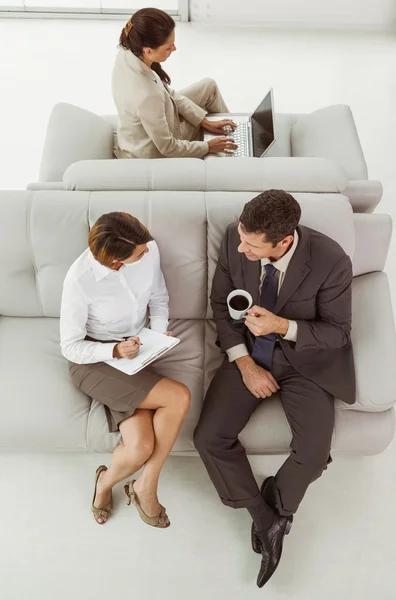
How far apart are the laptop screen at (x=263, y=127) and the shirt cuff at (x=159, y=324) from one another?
112cm

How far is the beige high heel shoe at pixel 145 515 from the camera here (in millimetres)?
2207

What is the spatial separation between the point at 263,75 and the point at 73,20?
5.44 feet

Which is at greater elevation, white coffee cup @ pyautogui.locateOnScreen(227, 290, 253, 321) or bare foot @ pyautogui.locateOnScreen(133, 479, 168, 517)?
white coffee cup @ pyautogui.locateOnScreen(227, 290, 253, 321)

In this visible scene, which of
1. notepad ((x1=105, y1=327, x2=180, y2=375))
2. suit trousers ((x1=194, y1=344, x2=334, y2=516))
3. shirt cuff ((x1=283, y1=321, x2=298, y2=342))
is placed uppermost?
shirt cuff ((x1=283, y1=321, x2=298, y2=342))

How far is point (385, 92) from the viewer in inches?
159

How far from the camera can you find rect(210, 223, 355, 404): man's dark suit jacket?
77.5 inches

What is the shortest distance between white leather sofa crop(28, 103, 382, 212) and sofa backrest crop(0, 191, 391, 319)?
0.30 ft

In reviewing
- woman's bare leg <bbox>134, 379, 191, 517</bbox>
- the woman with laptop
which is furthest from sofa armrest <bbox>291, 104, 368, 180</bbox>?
woman's bare leg <bbox>134, 379, 191, 517</bbox>

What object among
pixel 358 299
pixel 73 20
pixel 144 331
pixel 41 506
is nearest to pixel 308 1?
pixel 73 20

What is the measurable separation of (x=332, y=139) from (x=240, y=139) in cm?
48

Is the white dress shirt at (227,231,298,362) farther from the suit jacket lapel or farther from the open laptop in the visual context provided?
the open laptop

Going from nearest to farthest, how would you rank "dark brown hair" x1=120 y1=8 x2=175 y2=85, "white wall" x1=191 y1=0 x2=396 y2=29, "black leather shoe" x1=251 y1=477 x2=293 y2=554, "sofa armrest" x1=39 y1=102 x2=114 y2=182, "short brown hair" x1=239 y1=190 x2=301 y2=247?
"short brown hair" x1=239 y1=190 x2=301 y2=247, "black leather shoe" x1=251 y1=477 x2=293 y2=554, "dark brown hair" x1=120 y1=8 x2=175 y2=85, "sofa armrest" x1=39 y1=102 x2=114 y2=182, "white wall" x1=191 y1=0 x2=396 y2=29

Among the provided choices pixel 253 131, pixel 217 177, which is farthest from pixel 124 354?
pixel 253 131

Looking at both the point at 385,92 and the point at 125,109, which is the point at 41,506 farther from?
the point at 385,92
